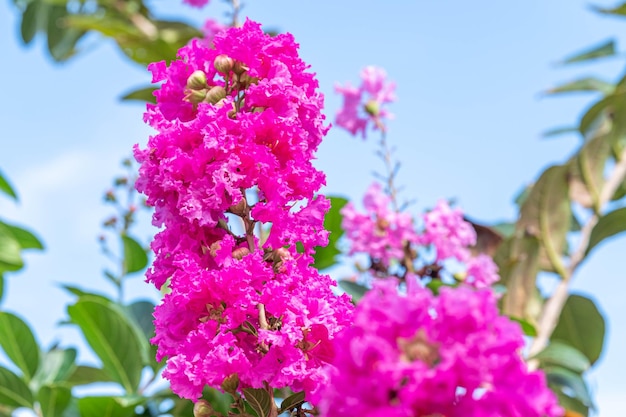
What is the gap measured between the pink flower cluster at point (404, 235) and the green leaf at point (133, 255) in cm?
73

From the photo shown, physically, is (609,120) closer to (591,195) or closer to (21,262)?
(591,195)

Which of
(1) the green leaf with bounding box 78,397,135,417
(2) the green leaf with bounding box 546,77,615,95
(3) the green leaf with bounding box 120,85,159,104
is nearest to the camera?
(1) the green leaf with bounding box 78,397,135,417

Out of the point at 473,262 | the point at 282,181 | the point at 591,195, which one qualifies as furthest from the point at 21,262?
the point at 591,195

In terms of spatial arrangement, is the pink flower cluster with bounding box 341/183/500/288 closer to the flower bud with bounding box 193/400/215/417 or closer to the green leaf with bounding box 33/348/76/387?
the green leaf with bounding box 33/348/76/387

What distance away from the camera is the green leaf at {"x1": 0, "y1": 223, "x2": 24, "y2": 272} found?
90.8 inches

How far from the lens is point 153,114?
115cm

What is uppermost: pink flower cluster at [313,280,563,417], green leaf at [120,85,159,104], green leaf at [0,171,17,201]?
green leaf at [120,85,159,104]

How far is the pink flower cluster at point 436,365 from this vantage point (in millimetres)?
634

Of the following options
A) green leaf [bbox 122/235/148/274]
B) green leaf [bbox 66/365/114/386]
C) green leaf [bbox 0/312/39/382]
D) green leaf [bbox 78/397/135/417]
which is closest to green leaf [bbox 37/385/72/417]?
green leaf [bbox 78/397/135/417]

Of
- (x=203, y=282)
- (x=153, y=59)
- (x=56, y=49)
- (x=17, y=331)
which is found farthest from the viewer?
(x=56, y=49)

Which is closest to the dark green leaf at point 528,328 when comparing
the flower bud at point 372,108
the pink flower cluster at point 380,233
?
the pink flower cluster at point 380,233

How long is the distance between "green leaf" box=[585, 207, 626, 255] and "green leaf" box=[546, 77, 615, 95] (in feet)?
2.19

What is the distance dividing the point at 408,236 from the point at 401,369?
149 cm

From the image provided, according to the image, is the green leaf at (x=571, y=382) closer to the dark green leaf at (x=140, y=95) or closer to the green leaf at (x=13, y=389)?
the green leaf at (x=13, y=389)
